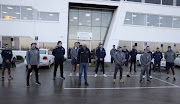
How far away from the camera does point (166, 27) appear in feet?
70.6

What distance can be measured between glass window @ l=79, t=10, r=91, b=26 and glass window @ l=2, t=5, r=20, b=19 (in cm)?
824

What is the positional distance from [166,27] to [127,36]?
631 centimetres

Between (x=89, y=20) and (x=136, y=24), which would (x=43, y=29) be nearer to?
(x=89, y=20)

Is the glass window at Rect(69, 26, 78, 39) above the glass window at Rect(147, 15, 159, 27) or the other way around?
the other way around

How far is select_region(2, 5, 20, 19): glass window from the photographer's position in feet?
60.9

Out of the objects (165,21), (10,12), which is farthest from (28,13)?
(165,21)

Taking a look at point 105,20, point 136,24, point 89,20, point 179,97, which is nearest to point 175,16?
point 136,24

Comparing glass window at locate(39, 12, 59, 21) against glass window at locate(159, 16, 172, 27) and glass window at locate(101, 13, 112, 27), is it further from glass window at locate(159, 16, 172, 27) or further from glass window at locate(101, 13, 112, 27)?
glass window at locate(159, 16, 172, 27)

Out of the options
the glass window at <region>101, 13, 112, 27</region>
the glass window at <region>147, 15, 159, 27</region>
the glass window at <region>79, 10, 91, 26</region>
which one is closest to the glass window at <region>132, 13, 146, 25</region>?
the glass window at <region>147, 15, 159, 27</region>

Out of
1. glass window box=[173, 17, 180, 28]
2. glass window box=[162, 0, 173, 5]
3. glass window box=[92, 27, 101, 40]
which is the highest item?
glass window box=[162, 0, 173, 5]

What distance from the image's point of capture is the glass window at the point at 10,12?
60.9ft

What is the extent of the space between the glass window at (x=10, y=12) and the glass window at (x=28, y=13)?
62 cm

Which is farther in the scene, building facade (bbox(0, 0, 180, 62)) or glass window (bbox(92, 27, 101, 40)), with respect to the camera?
glass window (bbox(92, 27, 101, 40))

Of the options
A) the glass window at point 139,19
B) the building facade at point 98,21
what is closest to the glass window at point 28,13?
the building facade at point 98,21
